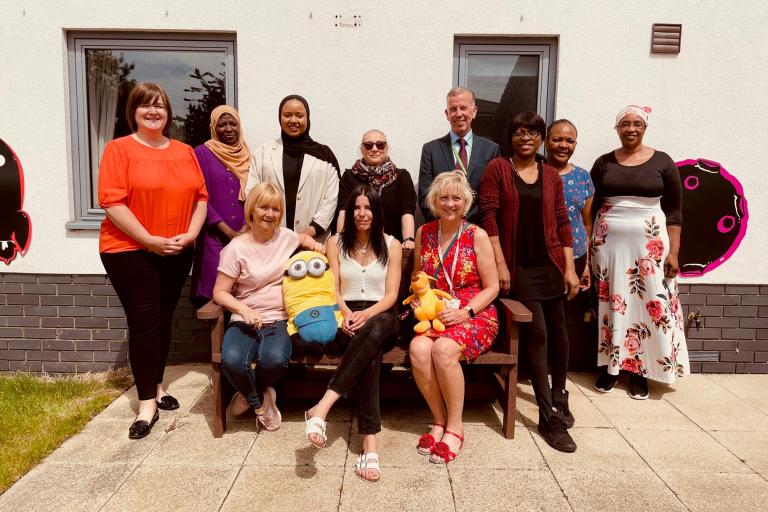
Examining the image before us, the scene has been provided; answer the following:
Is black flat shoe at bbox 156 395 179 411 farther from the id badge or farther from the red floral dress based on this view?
the id badge

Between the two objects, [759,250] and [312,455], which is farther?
[759,250]

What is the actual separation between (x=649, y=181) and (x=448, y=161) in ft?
4.56

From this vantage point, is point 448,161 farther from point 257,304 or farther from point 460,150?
point 257,304

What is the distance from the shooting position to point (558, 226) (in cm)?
319

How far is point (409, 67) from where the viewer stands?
3986 millimetres

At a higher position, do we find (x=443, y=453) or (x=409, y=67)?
(x=409, y=67)

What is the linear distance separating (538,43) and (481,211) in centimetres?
180

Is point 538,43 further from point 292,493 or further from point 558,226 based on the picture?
point 292,493

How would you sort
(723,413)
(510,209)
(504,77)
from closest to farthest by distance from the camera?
(510,209), (723,413), (504,77)

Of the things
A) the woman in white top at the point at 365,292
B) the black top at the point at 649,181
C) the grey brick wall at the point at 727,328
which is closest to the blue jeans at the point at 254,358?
the woman in white top at the point at 365,292

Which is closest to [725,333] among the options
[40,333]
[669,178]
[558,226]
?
[669,178]

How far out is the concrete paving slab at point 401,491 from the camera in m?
2.36

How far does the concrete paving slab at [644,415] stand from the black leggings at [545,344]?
0.48m

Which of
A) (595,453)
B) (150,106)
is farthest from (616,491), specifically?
(150,106)
